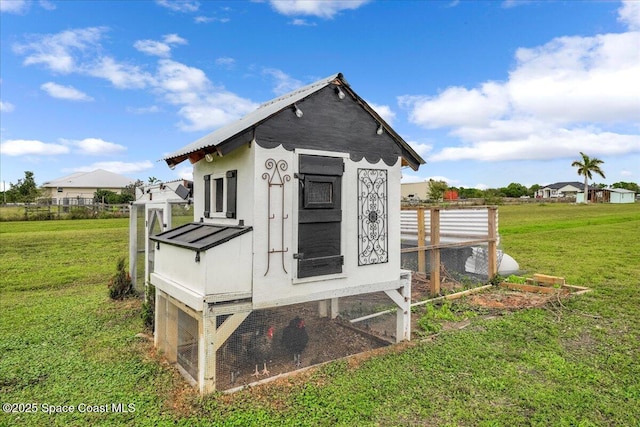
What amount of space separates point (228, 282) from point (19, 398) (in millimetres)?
2440

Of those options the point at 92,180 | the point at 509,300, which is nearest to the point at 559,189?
the point at 509,300

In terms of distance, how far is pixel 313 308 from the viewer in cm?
530

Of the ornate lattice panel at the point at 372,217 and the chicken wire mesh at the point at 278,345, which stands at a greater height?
the ornate lattice panel at the point at 372,217

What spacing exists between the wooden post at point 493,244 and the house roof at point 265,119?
400 centimetres

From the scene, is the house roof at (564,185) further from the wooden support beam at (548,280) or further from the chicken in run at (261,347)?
the chicken in run at (261,347)

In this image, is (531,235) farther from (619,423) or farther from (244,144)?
(244,144)

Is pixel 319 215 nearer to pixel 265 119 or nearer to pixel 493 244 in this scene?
pixel 265 119

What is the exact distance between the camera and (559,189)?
268 feet

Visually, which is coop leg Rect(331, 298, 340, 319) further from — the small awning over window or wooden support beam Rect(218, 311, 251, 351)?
the small awning over window

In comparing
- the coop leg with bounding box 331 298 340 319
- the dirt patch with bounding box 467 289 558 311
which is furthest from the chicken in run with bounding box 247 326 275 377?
the dirt patch with bounding box 467 289 558 311

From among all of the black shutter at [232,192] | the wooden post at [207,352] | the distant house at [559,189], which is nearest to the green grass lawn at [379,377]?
the wooden post at [207,352]

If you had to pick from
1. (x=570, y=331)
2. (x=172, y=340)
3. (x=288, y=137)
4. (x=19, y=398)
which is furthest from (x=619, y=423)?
(x=19, y=398)

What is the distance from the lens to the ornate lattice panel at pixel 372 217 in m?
4.94

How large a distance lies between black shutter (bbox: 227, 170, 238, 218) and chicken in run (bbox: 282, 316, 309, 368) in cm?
156
